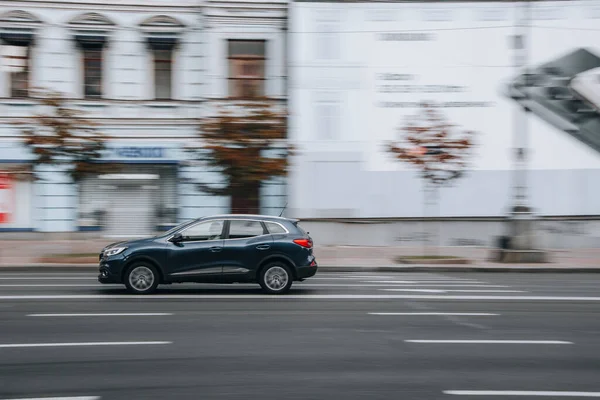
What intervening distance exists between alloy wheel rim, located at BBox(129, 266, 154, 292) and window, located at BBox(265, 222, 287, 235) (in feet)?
7.27

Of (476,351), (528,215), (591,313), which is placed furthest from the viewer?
(528,215)

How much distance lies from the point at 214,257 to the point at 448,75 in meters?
16.5

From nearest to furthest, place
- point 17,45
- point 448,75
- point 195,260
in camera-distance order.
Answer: point 195,260, point 17,45, point 448,75

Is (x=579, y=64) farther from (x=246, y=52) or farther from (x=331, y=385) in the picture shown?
(x=331, y=385)

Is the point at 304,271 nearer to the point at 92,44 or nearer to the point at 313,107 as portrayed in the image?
the point at 313,107

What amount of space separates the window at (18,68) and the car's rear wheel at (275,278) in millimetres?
16449

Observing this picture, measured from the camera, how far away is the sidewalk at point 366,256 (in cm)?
2031

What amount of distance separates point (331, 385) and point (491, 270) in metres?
14.1

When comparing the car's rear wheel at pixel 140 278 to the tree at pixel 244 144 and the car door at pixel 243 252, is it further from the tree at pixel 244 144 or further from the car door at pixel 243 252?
the tree at pixel 244 144

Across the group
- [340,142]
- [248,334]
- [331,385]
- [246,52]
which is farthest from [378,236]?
[331,385]

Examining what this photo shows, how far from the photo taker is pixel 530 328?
10141 mm

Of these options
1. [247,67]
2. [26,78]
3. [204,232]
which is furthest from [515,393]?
[26,78]

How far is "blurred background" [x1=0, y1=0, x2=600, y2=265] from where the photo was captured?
2653 cm

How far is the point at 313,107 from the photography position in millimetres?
26703
